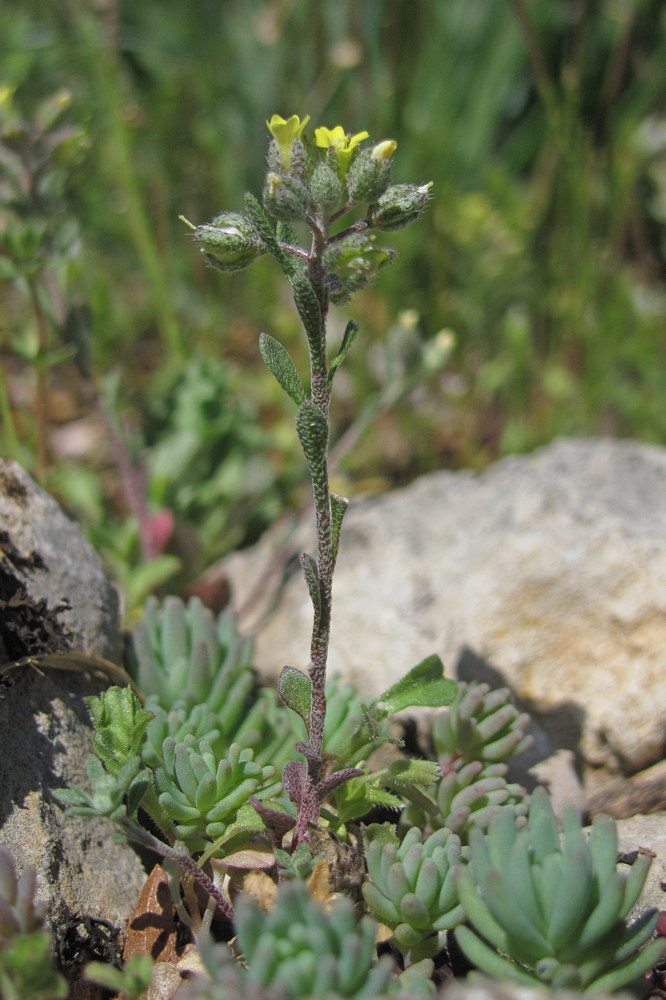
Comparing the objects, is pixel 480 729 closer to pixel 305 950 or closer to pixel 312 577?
pixel 312 577

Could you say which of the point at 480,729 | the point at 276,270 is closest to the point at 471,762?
the point at 480,729

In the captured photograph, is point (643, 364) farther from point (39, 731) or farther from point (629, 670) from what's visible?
point (39, 731)

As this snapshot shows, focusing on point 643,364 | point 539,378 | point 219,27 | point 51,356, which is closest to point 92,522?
point 51,356

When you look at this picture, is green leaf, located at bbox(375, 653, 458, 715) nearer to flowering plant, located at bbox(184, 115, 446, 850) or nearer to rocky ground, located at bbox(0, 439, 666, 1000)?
flowering plant, located at bbox(184, 115, 446, 850)

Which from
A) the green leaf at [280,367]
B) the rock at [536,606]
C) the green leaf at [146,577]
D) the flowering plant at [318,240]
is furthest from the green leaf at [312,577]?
the green leaf at [146,577]

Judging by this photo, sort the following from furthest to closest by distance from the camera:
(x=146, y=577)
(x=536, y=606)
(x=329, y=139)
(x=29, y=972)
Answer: (x=146, y=577), (x=536, y=606), (x=329, y=139), (x=29, y=972)

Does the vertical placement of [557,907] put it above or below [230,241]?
below

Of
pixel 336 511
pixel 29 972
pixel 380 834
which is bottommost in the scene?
pixel 29 972

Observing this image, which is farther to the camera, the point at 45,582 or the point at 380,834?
the point at 45,582
